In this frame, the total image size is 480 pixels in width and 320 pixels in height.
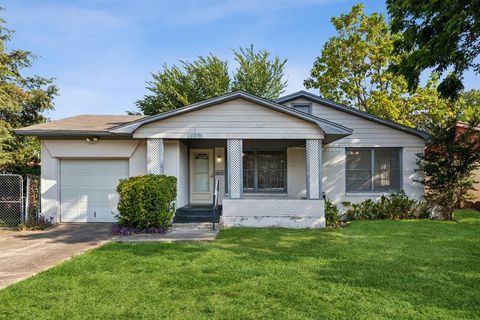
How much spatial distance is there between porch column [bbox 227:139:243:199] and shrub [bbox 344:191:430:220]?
471cm

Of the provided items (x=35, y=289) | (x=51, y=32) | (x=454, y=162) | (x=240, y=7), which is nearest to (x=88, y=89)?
(x=51, y=32)

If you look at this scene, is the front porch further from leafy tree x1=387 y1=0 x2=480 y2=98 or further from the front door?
leafy tree x1=387 y1=0 x2=480 y2=98

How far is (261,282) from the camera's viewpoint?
16.5ft

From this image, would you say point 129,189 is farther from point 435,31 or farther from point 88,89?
point 88,89

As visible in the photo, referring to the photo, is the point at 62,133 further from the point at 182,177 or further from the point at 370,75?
the point at 370,75

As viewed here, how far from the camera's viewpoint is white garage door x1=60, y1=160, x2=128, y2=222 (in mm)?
11570

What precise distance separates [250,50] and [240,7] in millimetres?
Result: 20580

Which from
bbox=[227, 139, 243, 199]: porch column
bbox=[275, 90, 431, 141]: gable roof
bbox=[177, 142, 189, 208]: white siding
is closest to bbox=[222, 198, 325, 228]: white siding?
bbox=[227, 139, 243, 199]: porch column

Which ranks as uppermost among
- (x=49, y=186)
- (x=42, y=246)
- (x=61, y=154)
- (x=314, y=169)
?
(x=61, y=154)

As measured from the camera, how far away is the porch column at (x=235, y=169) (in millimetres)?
10555

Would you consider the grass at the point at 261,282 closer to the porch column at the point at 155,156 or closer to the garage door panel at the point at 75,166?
the porch column at the point at 155,156

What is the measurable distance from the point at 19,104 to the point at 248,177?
1148 cm

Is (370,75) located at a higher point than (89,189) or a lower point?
higher

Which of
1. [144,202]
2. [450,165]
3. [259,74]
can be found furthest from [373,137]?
[259,74]
